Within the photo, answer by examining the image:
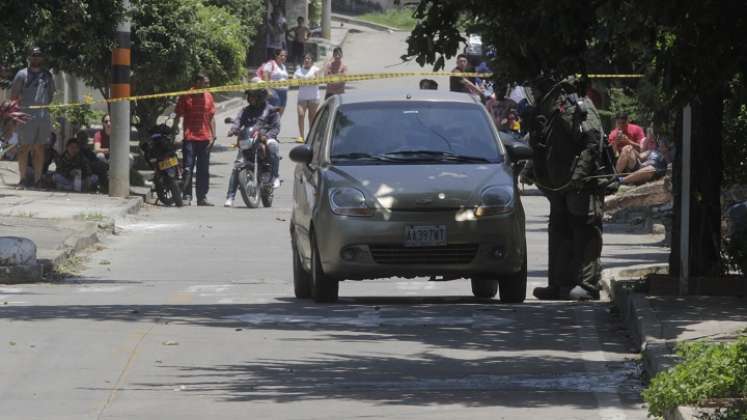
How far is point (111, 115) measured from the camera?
25.0 meters

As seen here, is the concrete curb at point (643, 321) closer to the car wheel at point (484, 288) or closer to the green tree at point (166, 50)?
the car wheel at point (484, 288)

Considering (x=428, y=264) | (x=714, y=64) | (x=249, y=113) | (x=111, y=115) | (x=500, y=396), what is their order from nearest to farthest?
(x=500, y=396), (x=714, y=64), (x=428, y=264), (x=111, y=115), (x=249, y=113)

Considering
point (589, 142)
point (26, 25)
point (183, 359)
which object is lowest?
point (183, 359)

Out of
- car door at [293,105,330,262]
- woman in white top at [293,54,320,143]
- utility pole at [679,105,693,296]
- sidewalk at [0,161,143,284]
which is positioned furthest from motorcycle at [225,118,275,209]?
utility pole at [679,105,693,296]

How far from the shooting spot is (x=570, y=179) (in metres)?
14.5

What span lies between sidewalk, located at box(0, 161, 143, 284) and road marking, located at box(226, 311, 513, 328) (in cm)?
394

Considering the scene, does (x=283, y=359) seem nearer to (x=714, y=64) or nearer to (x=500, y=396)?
(x=500, y=396)

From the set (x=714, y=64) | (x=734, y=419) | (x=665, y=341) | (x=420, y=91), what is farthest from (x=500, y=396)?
(x=420, y=91)

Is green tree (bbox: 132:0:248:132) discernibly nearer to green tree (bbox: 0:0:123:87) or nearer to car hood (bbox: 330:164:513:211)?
green tree (bbox: 0:0:123:87)

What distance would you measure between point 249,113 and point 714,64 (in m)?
15.4

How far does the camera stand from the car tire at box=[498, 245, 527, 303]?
14.3m

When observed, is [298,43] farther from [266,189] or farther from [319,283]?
[319,283]

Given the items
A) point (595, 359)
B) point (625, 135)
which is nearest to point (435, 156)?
point (595, 359)

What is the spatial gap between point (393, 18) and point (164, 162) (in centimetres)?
3702
